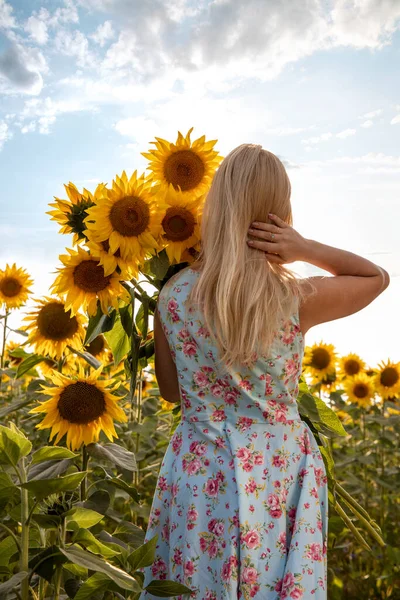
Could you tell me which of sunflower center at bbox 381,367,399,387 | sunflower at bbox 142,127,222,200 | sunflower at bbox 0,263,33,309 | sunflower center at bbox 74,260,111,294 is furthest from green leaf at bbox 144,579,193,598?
sunflower center at bbox 381,367,399,387

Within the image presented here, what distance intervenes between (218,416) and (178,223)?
0.51m

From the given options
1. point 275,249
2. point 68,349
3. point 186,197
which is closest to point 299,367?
point 275,249

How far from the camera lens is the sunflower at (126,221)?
1.70 metres

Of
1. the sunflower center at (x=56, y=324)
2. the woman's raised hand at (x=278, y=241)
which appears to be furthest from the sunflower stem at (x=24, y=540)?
the sunflower center at (x=56, y=324)

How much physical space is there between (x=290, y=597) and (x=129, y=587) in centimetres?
45

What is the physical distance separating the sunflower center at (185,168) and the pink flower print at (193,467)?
0.74 meters

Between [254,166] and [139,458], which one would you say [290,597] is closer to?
[254,166]

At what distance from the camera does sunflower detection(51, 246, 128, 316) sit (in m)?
1.75

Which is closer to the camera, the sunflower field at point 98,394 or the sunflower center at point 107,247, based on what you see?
the sunflower field at point 98,394

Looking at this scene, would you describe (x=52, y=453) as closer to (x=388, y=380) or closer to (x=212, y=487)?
(x=212, y=487)

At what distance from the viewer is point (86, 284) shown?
1758mm

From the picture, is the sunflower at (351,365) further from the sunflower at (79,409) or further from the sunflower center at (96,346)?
the sunflower at (79,409)

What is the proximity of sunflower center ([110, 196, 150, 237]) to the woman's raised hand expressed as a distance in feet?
0.93

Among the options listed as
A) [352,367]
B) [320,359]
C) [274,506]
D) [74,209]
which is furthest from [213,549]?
[352,367]
